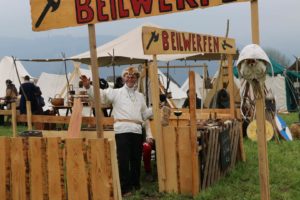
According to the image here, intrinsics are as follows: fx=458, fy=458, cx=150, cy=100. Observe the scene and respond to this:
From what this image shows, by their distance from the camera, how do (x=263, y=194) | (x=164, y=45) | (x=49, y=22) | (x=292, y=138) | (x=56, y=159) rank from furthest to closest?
(x=292, y=138) → (x=164, y=45) → (x=56, y=159) → (x=49, y=22) → (x=263, y=194)

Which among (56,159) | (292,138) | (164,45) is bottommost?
(292,138)

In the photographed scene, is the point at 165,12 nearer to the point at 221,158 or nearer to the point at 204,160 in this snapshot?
the point at 204,160

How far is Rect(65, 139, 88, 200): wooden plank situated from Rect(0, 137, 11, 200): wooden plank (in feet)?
2.19

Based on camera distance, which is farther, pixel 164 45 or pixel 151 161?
pixel 151 161

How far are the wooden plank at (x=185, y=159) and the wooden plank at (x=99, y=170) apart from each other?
2.00 meters

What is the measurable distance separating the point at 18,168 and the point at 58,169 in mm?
419

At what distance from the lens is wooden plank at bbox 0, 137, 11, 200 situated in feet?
14.1

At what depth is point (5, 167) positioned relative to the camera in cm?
432

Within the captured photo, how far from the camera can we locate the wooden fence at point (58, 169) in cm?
390

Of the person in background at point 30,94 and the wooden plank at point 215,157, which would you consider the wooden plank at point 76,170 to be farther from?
the person in background at point 30,94

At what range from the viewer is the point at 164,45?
5543 millimetres

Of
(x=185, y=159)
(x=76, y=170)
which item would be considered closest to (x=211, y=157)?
(x=185, y=159)

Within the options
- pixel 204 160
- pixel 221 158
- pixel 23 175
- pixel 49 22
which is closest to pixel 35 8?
pixel 49 22

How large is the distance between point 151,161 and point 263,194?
4.12 meters
